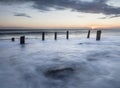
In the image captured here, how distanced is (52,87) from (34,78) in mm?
1225

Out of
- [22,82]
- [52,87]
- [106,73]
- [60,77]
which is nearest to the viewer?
[52,87]

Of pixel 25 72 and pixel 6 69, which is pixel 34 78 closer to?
pixel 25 72

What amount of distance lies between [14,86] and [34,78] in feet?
3.45

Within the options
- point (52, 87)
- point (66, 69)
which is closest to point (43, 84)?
point (52, 87)

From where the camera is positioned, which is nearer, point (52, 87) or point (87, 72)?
point (52, 87)

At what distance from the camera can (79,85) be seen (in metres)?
5.39

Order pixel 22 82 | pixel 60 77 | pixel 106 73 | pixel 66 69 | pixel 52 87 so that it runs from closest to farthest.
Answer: pixel 52 87 < pixel 22 82 < pixel 60 77 < pixel 106 73 < pixel 66 69

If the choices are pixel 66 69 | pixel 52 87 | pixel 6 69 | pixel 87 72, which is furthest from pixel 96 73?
pixel 6 69

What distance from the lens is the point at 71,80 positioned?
5.81m

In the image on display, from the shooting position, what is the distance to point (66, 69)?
7.19 meters

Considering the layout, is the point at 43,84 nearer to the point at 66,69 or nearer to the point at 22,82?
the point at 22,82

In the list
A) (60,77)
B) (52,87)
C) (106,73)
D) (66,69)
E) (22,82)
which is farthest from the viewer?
(66,69)

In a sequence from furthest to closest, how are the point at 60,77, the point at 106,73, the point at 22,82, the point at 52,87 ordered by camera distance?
1. the point at 106,73
2. the point at 60,77
3. the point at 22,82
4. the point at 52,87

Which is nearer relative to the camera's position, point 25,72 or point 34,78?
point 34,78
